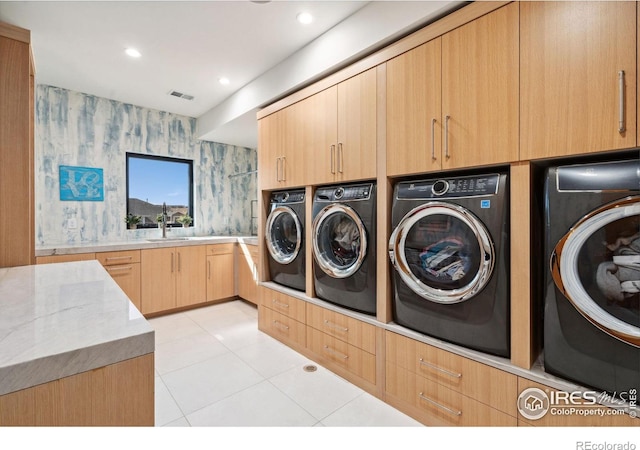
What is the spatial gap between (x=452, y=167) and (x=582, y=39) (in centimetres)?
70

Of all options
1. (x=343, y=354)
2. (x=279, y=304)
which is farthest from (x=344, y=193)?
(x=279, y=304)

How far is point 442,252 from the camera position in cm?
166

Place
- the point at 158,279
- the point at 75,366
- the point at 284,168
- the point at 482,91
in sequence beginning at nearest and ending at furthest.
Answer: the point at 75,366, the point at 482,91, the point at 284,168, the point at 158,279

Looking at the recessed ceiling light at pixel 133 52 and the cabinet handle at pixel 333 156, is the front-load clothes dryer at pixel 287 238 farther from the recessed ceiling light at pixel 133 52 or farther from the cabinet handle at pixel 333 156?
the recessed ceiling light at pixel 133 52

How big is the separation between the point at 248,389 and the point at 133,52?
115 inches

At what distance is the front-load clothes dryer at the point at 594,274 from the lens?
1129 mm

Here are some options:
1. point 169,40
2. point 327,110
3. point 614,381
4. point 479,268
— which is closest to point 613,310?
point 614,381

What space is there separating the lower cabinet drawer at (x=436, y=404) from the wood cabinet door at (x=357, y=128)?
4.24 feet

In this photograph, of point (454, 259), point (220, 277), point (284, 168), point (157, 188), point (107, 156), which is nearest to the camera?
point (454, 259)

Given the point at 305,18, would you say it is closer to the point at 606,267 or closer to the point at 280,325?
the point at 606,267

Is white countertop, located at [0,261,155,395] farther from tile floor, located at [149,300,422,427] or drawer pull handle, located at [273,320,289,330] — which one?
drawer pull handle, located at [273,320,289,330]

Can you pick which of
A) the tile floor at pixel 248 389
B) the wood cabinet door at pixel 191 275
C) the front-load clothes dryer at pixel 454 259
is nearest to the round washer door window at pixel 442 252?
the front-load clothes dryer at pixel 454 259

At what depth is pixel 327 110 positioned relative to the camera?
90.6 inches

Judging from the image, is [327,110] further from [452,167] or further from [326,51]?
[452,167]
